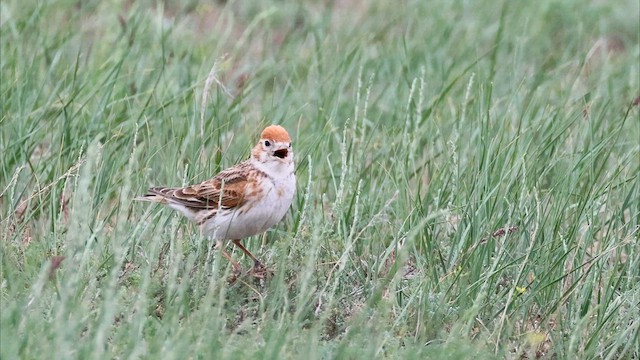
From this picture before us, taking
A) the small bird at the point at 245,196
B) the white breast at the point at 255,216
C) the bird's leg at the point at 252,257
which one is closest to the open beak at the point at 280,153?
the small bird at the point at 245,196

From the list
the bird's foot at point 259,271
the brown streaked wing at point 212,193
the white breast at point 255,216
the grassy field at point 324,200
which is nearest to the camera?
the grassy field at point 324,200

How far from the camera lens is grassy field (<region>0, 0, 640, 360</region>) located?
4672 millimetres

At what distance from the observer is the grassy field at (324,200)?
4.67m

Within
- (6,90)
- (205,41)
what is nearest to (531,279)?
(6,90)

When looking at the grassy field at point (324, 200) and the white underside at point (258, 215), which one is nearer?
the grassy field at point (324, 200)

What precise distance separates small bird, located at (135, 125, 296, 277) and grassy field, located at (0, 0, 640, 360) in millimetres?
124

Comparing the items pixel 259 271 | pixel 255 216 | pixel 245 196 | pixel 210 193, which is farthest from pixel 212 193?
pixel 259 271

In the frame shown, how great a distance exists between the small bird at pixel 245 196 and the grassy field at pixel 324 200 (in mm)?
124

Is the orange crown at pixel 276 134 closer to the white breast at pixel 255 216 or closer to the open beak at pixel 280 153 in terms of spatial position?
the open beak at pixel 280 153

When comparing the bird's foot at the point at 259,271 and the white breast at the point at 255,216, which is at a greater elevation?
the white breast at the point at 255,216

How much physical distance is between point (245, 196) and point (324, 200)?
1.49 ft

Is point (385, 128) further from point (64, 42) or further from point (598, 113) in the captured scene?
point (64, 42)

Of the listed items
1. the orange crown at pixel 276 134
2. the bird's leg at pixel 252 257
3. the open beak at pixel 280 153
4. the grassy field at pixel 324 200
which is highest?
the orange crown at pixel 276 134

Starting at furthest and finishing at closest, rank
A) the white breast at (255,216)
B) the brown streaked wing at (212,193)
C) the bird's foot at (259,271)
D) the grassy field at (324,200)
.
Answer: the brown streaked wing at (212,193), the white breast at (255,216), the bird's foot at (259,271), the grassy field at (324,200)
